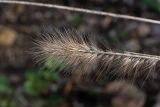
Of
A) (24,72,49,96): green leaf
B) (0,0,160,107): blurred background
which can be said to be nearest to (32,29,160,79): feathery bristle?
(0,0,160,107): blurred background

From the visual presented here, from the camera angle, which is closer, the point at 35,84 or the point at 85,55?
the point at 85,55

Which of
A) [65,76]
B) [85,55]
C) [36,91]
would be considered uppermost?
[85,55]

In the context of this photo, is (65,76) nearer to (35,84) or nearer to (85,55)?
(35,84)

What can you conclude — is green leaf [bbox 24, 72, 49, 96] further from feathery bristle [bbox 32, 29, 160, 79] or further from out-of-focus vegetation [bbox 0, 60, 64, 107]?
feathery bristle [bbox 32, 29, 160, 79]

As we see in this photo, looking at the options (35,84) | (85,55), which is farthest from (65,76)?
(85,55)

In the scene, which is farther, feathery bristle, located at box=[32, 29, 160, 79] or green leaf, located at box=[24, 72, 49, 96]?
green leaf, located at box=[24, 72, 49, 96]

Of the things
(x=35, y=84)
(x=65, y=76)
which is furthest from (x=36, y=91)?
(x=65, y=76)

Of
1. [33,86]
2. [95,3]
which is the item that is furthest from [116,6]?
[33,86]

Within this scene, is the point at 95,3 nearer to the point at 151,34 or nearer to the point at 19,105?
the point at 151,34

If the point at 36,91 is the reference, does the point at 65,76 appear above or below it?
above
